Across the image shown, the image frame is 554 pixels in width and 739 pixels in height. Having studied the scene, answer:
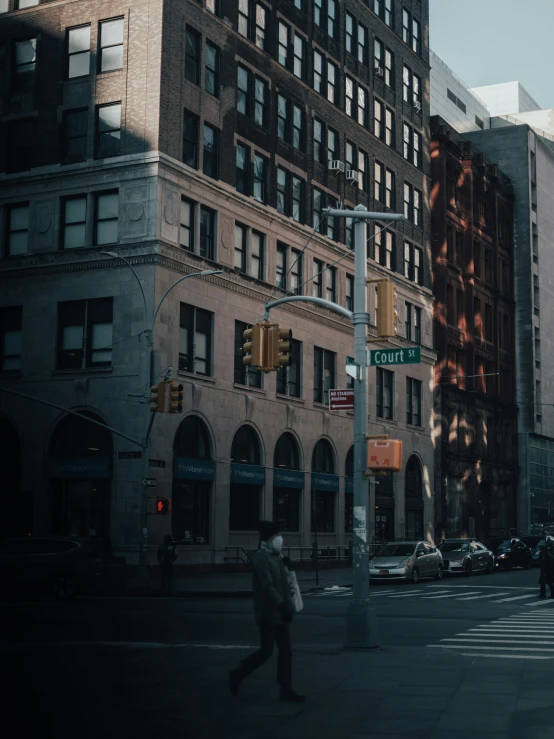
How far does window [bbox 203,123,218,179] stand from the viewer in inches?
1811

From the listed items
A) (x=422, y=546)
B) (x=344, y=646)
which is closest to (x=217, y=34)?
(x=422, y=546)

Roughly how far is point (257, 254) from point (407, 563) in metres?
16.8

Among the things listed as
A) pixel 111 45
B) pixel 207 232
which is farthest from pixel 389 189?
pixel 111 45

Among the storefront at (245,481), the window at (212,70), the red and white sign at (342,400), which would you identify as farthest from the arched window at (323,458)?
the red and white sign at (342,400)

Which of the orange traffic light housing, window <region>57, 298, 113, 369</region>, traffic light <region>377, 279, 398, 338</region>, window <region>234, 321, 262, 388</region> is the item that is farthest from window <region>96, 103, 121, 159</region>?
the orange traffic light housing

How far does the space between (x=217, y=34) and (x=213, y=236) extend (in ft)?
30.0

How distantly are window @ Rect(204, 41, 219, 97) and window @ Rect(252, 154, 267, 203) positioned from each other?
13.3 ft

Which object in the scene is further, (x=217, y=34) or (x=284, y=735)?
(x=217, y=34)

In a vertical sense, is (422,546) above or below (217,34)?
below

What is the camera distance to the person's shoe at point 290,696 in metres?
11.7

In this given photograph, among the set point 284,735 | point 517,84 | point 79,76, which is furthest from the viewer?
point 517,84

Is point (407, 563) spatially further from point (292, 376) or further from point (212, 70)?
point (212, 70)

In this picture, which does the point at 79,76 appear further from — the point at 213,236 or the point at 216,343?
the point at 216,343

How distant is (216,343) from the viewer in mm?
45281
